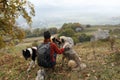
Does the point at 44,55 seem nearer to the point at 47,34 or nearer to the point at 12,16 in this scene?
the point at 47,34

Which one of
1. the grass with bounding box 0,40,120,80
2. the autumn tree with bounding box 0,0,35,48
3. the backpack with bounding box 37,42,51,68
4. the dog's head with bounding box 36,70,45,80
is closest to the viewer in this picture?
the backpack with bounding box 37,42,51,68

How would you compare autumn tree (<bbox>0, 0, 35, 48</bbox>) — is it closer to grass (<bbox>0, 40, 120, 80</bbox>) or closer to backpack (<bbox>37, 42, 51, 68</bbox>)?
grass (<bbox>0, 40, 120, 80</bbox>)

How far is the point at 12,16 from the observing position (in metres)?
21.4

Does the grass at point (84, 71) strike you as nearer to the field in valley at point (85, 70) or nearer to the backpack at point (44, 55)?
the field in valley at point (85, 70)

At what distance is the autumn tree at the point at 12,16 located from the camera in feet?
68.5

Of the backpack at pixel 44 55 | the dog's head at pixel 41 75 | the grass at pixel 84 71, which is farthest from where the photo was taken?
the dog's head at pixel 41 75

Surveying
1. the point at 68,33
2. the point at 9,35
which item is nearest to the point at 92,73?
the point at 9,35

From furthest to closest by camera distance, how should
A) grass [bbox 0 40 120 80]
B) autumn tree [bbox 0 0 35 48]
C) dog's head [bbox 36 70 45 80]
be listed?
autumn tree [bbox 0 0 35 48], dog's head [bbox 36 70 45 80], grass [bbox 0 40 120 80]

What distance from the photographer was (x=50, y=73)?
46.6 ft

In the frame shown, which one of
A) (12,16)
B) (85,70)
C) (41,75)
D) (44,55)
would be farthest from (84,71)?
(12,16)

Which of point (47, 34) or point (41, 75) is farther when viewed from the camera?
point (41, 75)

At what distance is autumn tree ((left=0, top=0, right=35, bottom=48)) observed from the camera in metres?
20.9

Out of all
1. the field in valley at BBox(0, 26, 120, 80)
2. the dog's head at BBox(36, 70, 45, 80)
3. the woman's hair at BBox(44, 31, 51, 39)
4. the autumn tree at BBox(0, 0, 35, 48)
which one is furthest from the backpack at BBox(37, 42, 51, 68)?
the autumn tree at BBox(0, 0, 35, 48)

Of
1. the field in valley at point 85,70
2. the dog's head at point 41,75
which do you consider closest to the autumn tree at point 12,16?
the field in valley at point 85,70
